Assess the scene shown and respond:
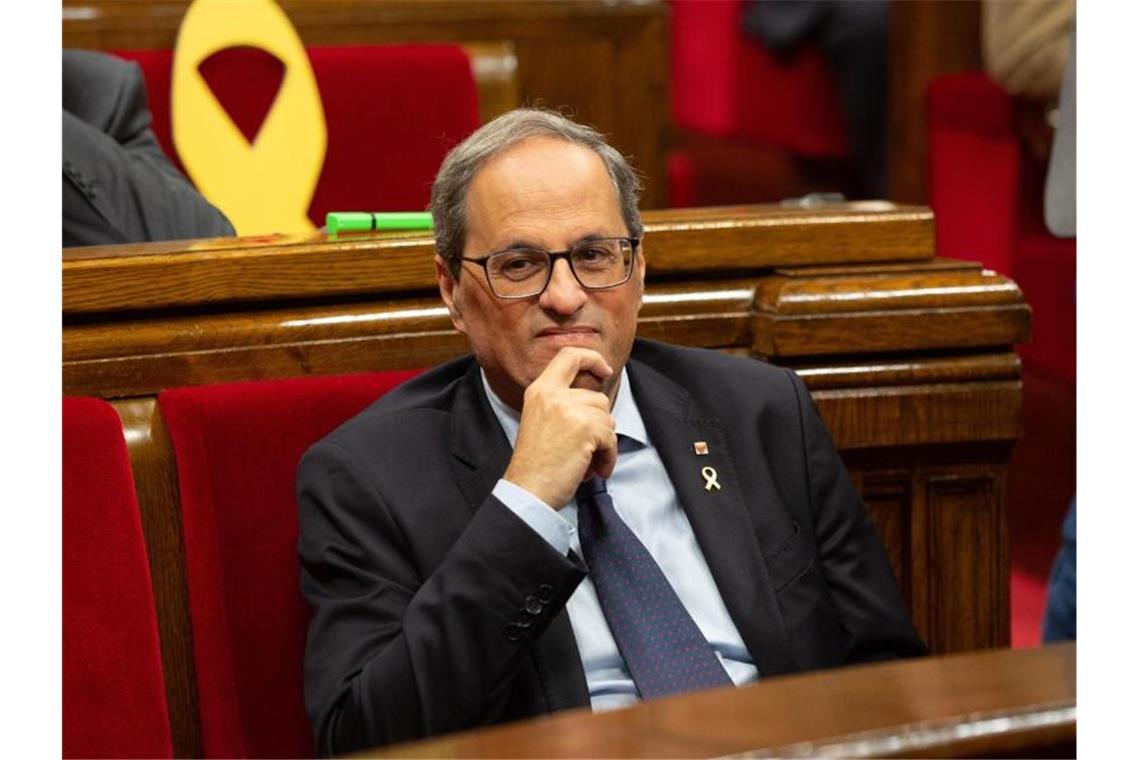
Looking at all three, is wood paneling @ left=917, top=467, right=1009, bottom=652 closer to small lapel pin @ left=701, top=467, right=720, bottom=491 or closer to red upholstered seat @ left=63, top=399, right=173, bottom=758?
small lapel pin @ left=701, top=467, right=720, bottom=491

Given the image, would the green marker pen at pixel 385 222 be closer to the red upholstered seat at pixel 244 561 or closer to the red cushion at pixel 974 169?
the red upholstered seat at pixel 244 561

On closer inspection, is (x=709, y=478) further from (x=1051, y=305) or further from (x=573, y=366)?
(x=1051, y=305)

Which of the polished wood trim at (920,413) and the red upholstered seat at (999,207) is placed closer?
the polished wood trim at (920,413)

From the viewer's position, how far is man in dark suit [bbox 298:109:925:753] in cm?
111

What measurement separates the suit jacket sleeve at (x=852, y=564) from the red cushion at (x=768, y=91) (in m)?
2.51

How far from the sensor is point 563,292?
120 centimetres

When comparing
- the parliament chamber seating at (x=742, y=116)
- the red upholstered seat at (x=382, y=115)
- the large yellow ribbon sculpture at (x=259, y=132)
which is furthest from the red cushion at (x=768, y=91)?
the large yellow ribbon sculpture at (x=259, y=132)

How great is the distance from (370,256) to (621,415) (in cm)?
25

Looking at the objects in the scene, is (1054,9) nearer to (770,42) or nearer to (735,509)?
(770,42)

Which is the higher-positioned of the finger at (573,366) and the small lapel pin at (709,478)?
the finger at (573,366)

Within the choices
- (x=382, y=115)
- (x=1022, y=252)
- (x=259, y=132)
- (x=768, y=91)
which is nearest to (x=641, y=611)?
(x=259, y=132)

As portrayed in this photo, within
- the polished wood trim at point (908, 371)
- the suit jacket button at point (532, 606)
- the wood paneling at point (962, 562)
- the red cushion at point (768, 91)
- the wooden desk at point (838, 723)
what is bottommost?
the wood paneling at point (962, 562)

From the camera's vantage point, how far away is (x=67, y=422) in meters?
1.17

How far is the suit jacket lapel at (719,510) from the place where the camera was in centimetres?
123
